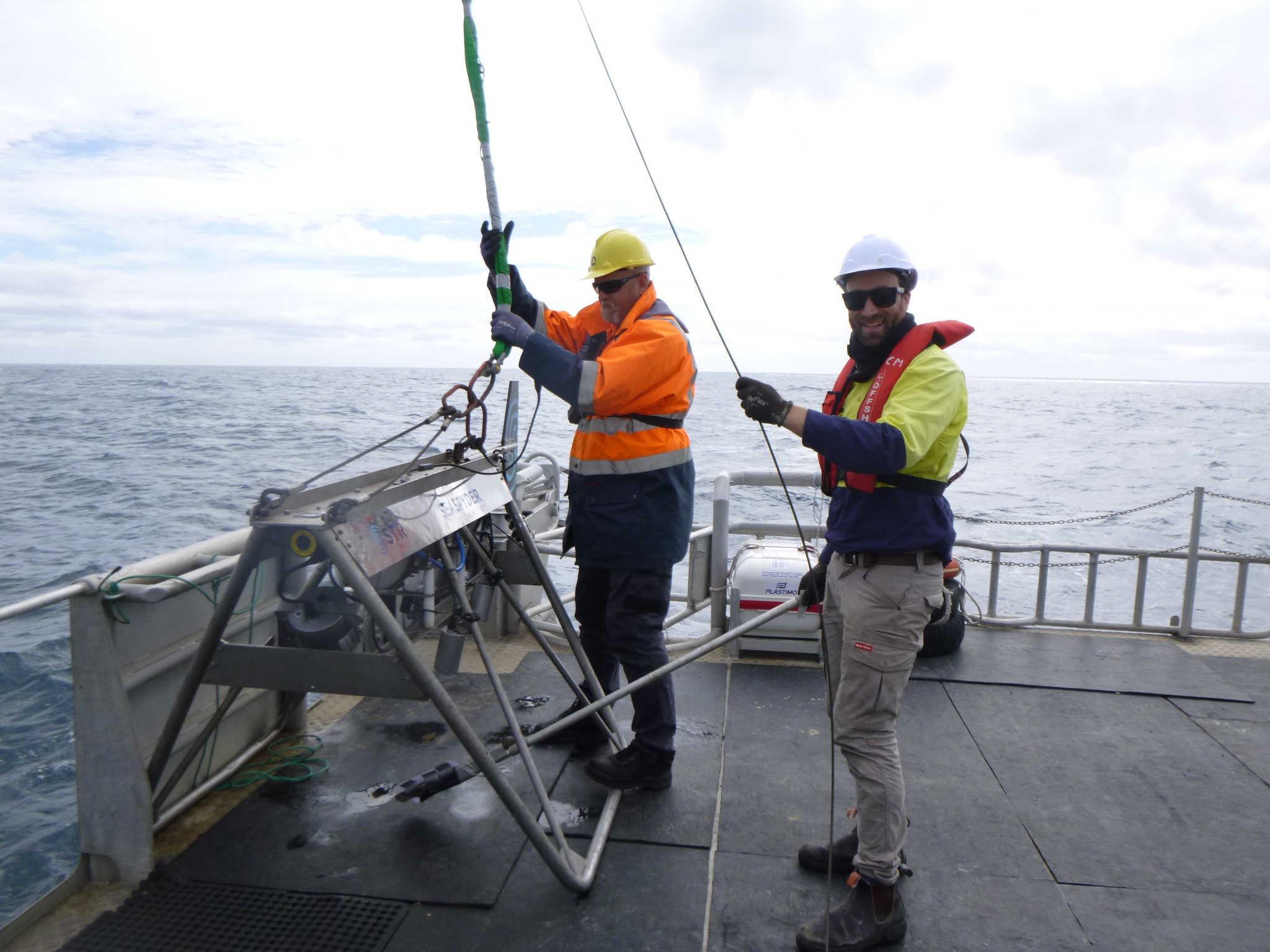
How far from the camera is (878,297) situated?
231 centimetres

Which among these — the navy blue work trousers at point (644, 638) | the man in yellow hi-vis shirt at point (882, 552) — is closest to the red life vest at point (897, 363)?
the man in yellow hi-vis shirt at point (882, 552)

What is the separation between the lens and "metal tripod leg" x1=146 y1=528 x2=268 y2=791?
220 centimetres

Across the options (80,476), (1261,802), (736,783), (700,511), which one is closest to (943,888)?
(736,783)

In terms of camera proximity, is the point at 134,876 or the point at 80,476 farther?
the point at 80,476

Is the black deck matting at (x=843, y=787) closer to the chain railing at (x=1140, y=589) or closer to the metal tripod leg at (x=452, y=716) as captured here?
the metal tripod leg at (x=452, y=716)

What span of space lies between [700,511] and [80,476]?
1379cm

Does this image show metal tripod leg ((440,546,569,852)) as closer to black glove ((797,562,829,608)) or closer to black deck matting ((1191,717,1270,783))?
black glove ((797,562,829,608))

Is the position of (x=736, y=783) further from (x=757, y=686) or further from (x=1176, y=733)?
(x=1176, y=733)

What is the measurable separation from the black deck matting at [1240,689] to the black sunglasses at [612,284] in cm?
343

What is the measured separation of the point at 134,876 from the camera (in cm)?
257

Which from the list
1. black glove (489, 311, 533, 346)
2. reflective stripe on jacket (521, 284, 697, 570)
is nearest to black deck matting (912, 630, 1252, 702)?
reflective stripe on jacket (521, 284, 697, 570)

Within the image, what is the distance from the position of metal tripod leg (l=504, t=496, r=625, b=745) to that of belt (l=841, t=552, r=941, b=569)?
3.91 ft

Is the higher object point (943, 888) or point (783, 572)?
point (783, 572)

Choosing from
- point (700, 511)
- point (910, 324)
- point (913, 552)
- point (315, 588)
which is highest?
point (910, 324)
